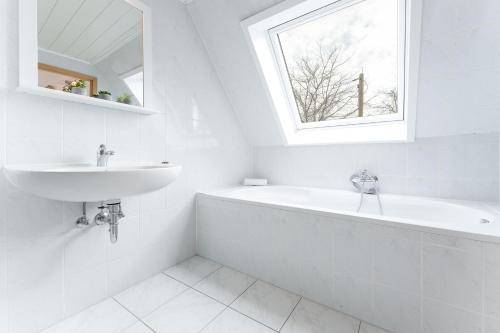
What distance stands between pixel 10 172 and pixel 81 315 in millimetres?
871

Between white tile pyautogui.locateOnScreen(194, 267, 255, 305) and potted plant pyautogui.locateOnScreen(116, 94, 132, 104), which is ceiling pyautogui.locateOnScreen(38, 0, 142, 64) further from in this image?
white tile pyautogui.locateOnScreen(194, 267, 255, 305)

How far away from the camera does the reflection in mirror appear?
3.73 feet

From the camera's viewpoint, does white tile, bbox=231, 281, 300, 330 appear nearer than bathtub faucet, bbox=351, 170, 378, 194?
Yes

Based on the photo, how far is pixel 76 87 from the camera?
3.99 ft

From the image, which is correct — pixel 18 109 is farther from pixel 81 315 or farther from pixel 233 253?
pixel 233 253

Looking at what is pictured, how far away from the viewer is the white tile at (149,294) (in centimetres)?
131

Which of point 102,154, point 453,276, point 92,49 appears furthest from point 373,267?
point 92,49

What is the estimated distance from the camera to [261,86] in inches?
80.2

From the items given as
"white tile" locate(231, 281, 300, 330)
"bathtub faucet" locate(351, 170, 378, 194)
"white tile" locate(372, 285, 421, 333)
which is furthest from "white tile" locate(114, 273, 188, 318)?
"bathtub faucet" locate(351, 170, 378, 194)

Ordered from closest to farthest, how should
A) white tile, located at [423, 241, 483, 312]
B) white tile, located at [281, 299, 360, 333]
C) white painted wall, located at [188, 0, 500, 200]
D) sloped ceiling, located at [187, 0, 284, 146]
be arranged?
white tile, located at [423, 241, 483, 312] → white tile, located at [281, 299, 360, 333] → white painted wall, located at [188, 0, 500, 200] → sloped ceiling, located at [187, 0, 284, 146]

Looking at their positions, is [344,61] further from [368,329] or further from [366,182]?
[368,329]

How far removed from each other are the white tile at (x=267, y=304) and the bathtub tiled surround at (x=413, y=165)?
1.10m

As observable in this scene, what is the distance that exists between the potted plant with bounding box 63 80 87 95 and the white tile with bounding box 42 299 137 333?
1.23 metres

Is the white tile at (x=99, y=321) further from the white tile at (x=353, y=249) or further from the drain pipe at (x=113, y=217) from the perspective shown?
the white tile at (x=353, y=249)
